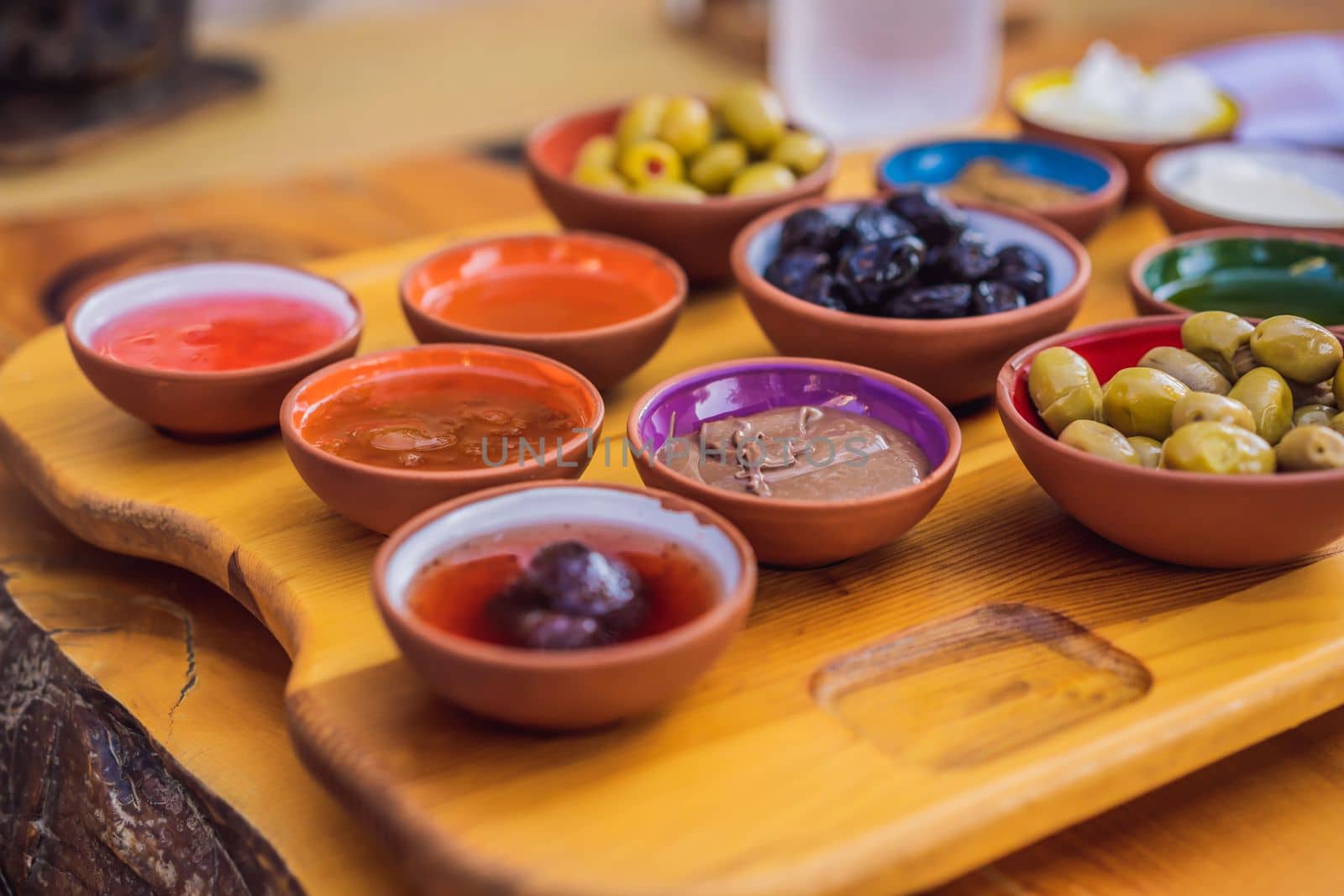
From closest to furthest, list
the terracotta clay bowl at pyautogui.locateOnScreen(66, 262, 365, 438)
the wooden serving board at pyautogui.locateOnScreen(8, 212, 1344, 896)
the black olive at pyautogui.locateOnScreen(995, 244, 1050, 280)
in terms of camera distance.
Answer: the wooden serving board at pyautogui.locateOnScreen(8, 212, 1344, 896)
the terracotta clay bowl at pyautogui.locateOnScreen(66, 262, 365, 438)
the black olive at pyautogui.locateOnScreen(995, 244, 1050, 280)

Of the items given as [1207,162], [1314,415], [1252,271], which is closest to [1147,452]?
[1314,415]

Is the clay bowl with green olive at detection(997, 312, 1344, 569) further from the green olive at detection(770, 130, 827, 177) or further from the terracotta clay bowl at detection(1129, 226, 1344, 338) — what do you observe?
the green olive at detection(770, 130, 827, 177)

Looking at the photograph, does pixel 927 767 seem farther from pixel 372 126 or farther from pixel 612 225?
pixel 372 126

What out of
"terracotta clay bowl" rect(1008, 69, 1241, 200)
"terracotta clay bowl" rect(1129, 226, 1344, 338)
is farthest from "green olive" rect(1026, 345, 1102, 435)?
"terracotta clay bowl" rect(1008, 69, 1241, 200)

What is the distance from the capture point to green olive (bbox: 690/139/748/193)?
64.5 inches

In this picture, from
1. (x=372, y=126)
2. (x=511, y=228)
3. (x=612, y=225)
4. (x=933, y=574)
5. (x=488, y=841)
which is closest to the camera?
(x=488, y=841)

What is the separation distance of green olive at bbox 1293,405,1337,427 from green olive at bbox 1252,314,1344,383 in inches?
0.9

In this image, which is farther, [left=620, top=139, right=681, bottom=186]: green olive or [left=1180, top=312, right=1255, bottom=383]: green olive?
[left=620, top=139, right=681, bottom=186]: green olive

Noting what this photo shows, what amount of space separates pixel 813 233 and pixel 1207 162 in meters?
0.67

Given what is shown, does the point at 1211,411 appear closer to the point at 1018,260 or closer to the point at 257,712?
the point at 1018,260

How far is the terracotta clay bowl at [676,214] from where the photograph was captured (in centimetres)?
155

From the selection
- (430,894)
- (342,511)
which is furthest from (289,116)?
(430,894)

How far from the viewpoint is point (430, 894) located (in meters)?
0.84

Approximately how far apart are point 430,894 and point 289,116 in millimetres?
2359
